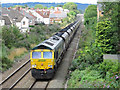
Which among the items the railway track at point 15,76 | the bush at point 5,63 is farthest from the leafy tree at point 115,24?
the bush at point 5,63

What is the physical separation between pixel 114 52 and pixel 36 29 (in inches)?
1003

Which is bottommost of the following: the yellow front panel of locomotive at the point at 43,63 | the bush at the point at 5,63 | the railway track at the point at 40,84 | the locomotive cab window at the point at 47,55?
the railway track at the point at 40,84

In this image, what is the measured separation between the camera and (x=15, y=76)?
15.1m

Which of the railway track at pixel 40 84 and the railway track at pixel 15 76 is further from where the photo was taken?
the railway track at pixel 15 76

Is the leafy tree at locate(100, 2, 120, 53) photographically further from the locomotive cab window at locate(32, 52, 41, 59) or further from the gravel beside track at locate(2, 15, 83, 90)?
the locomotive cab window at locate(32, 52, 41, 59)

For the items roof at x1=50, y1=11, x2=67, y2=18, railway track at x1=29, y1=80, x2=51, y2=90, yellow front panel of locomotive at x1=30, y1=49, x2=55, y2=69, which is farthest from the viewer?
roof at x1=50, y1=11, x2=67, y2=18

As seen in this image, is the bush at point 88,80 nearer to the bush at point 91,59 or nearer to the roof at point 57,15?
the bush at point 91,59

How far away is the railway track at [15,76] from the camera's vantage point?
13305 millimetres

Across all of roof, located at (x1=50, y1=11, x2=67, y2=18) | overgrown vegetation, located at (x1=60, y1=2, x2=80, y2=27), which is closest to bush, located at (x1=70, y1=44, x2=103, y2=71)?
overgrown vegetation, located at (x1=60, y1=2, x2=80, y2=27)

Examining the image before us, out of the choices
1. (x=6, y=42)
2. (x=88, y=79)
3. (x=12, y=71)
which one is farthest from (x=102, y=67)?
(x=6, y=42)

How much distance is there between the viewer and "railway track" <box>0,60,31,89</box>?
524 inches

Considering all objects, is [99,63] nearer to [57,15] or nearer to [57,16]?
[57,16]

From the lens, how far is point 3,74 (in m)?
15.4

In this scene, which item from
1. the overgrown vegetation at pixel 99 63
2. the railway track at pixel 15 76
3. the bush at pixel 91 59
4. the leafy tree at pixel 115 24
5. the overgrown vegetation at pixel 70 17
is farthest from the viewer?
the overgrown vegetation at pixel 70 17
